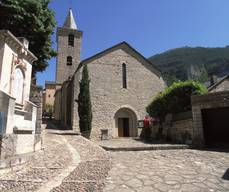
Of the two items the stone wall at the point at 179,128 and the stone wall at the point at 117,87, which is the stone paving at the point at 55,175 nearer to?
the stone wall at the point at 179,128

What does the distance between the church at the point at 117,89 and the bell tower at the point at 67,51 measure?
27.8ft

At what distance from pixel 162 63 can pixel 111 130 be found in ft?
290

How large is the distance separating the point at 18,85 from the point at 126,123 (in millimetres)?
12653

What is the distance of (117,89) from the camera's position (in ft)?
59.8

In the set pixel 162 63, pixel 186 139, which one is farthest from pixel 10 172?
pixel 162 63

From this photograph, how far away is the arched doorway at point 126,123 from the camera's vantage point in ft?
59.0

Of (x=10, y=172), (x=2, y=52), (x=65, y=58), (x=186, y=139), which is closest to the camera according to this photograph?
(x=10, y=172)

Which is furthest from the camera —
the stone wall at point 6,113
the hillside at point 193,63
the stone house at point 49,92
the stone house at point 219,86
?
the hillside at point 193,63

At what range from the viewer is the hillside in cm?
7981

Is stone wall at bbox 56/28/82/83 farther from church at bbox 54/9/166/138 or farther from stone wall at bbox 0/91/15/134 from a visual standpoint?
stone wall at bbox 0/91/15/134

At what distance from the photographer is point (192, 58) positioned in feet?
321

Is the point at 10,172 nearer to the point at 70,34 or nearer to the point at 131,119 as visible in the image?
the point at 131,119

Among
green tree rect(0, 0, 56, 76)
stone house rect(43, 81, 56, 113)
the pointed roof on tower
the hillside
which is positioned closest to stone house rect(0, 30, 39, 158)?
green tree rect(0, 0, 56, 76)

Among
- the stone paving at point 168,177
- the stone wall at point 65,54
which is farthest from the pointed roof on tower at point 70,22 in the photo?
the stone paving at point 168,177
